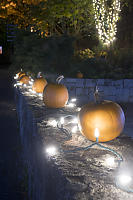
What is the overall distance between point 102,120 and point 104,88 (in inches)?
276

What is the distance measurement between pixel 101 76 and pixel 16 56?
5.83m

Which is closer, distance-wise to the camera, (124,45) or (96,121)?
(96,121)

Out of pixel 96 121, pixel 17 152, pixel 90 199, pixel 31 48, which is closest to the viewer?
pixel 90 199

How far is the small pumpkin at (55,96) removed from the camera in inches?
157

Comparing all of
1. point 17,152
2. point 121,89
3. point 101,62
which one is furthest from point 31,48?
point 17,152

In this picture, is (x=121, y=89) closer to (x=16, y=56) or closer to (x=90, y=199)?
(x=16, y=56)

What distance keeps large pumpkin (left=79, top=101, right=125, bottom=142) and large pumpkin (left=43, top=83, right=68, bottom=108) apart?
146cm

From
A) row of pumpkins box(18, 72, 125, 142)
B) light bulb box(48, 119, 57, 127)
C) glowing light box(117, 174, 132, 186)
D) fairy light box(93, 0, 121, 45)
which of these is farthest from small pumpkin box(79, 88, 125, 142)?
fairy light box(93, 0, 121, 45)

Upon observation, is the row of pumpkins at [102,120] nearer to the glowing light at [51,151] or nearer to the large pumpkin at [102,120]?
the large pumpkin at [102,120]

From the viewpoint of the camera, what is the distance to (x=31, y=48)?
13133mm

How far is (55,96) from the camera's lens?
3.96 metres

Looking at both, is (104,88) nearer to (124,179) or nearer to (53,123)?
(53,123)

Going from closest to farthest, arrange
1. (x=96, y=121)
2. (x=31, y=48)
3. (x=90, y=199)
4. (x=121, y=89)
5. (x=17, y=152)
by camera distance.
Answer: (x=90, y=199) → (x=96, y=121) → (x=17, y=152) → (x=121, y=89) → (x=31, y=48)

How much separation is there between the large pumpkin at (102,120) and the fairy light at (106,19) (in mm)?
10045
